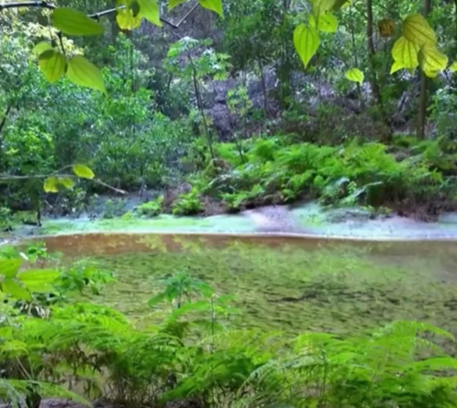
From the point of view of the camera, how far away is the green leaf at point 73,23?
22.3 inches

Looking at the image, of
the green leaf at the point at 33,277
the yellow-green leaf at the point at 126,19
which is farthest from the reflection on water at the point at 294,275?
the yellow-green leaf at the point at 126,19

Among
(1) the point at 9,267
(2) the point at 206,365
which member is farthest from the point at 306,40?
(2) the point at 206,365

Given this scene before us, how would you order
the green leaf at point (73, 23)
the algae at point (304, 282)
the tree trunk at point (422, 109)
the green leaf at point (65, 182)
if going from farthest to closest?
the tree trunk at point (422, 109), the algae at point (304, 282), the green leaf at point (65, 182), the green leaf at point (73, 23)

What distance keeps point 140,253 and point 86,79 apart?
6.37m

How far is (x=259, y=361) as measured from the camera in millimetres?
1802

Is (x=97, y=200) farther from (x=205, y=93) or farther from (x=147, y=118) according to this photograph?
(x=205, y=93)

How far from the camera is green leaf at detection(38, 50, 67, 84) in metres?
0.69

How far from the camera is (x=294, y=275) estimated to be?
562cm

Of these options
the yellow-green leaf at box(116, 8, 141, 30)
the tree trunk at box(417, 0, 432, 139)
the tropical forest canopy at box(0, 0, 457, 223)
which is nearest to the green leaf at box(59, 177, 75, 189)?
the yellow-green leaf at box(116, 8, 141, 30)

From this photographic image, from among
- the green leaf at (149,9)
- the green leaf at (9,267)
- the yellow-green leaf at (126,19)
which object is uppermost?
the yellow-green leaf at (126,19)

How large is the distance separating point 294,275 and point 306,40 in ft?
16.5

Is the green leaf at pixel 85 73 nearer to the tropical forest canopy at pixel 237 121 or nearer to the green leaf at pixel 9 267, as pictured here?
the green leaf at pixel 9 267

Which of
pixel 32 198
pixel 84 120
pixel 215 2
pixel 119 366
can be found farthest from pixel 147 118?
pixel 215 2

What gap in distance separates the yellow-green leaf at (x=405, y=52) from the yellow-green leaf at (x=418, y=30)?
10mm
